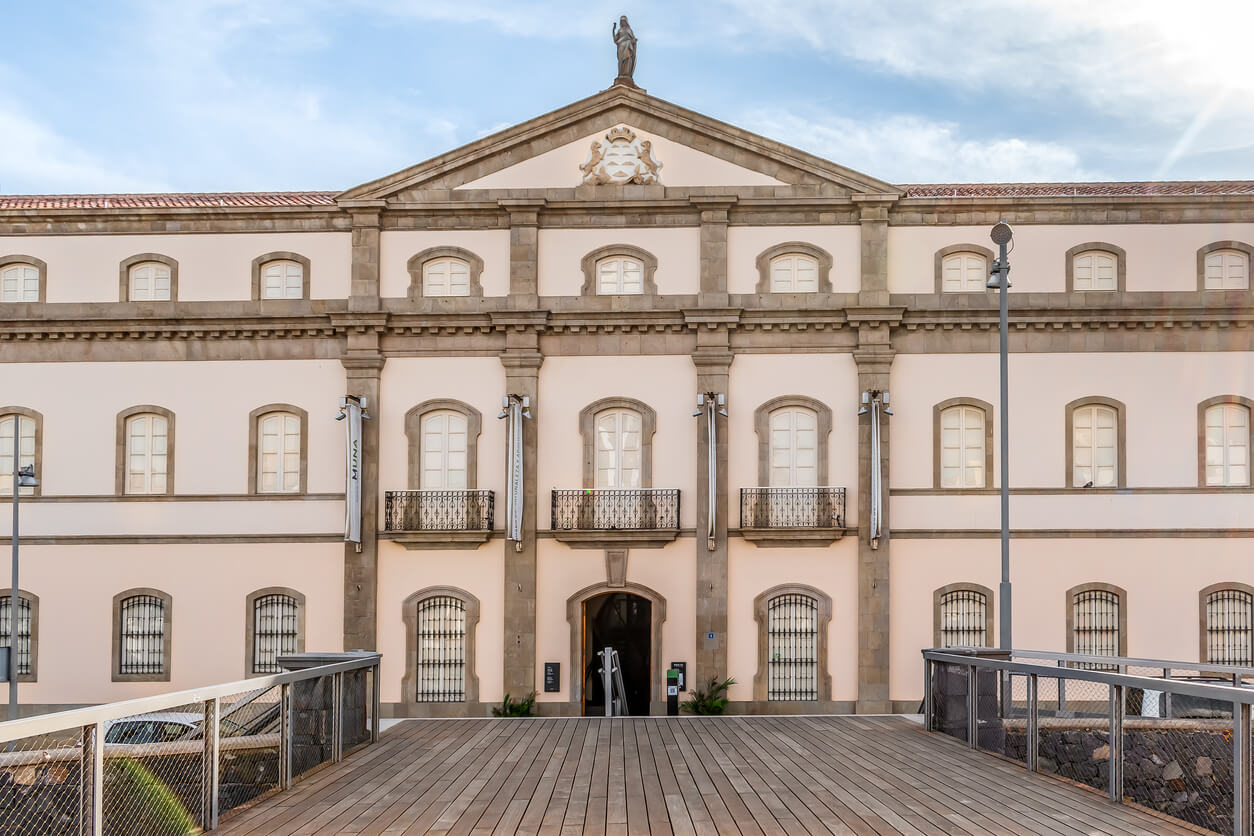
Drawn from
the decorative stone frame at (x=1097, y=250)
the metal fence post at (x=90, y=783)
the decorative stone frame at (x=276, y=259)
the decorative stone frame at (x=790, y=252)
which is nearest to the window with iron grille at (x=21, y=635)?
the decorative stone frame at (x=276, y=259)

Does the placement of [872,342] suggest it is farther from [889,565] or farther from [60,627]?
[60,627]

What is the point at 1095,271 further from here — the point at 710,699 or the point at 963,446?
the point at 710,699

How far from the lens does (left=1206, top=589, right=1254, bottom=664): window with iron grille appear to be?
81.4ft

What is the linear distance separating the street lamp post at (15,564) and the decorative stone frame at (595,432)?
11163mm

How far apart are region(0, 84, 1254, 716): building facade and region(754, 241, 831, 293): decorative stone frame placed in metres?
0.06

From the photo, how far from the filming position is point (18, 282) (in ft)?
86.3

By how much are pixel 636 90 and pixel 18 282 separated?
14.2m

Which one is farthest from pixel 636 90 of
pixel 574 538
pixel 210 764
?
pixel 210 764

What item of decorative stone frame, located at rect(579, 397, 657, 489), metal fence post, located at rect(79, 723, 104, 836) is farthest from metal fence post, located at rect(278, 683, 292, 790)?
decorative stone frame, located at rect(579, 397, 657, 489)

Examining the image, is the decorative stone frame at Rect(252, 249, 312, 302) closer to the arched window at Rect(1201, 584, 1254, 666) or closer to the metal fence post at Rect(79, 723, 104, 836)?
the metal fence post at Rect(79, 723, 104, 836)

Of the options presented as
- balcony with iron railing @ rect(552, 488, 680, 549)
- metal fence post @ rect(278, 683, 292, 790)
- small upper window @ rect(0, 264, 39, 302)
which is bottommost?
metal fence post @ rect(278, 683, 292, 790)

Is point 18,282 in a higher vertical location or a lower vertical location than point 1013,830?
higher

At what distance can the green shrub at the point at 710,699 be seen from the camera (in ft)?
79.9

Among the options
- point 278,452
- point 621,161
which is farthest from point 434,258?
point 278,452
